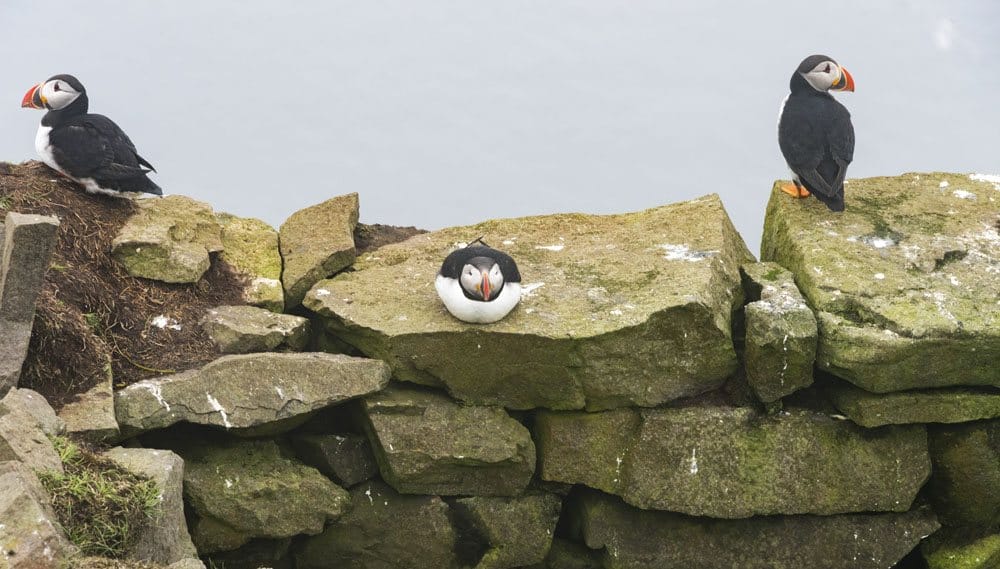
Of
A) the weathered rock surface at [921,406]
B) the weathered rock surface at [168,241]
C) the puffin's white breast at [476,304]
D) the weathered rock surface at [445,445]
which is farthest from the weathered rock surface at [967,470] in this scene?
the weathered rock surface at [168,241]

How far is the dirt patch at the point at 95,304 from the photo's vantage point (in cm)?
722

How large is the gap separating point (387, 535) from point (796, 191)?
408cm

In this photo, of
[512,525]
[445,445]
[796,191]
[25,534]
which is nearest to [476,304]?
[445,445]

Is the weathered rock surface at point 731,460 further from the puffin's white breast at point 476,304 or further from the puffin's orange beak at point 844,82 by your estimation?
the puffin's orange beak at point 844,82

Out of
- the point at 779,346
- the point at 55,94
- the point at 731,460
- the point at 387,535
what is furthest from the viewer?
the point at 55,94

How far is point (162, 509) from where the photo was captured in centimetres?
609

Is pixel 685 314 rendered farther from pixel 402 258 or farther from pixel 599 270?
pixel 402 258

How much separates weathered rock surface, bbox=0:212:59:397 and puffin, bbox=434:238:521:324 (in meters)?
2.43

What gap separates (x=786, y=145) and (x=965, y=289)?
1658 millimetres

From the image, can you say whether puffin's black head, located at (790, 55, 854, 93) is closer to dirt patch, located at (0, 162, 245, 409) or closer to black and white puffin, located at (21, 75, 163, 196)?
dirt patch, located at (0, 162, 245, 409)

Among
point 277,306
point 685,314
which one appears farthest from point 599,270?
point 277,306

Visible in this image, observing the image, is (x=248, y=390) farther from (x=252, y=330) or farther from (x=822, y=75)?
(x=822, y=75)

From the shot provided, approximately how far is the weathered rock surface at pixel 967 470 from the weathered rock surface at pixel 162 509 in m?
4.95

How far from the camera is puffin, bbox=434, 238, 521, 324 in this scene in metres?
7.54
